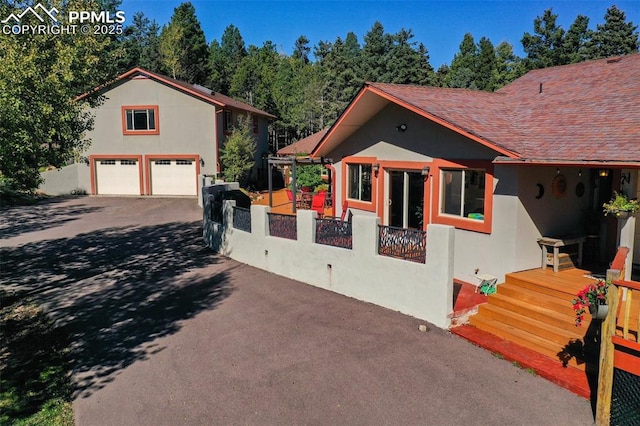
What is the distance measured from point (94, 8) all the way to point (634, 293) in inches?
464

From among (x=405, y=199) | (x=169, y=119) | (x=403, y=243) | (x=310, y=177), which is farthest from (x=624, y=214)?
(x=169, y=119)

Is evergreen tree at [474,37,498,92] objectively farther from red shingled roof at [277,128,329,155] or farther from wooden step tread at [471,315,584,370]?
wooden step tread at [471,315,584,370]

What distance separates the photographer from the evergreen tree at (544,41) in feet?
161

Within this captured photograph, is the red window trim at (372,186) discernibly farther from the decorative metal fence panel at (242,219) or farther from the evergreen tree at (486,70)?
the evergreen tree at (486,70)

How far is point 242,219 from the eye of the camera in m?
13.4

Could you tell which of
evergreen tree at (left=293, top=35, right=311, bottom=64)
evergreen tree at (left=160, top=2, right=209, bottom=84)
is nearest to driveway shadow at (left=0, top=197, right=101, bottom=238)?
evergreen tree at (left=160, top=2, right=209, bottom=84)

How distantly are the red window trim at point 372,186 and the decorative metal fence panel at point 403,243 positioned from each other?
3436mm

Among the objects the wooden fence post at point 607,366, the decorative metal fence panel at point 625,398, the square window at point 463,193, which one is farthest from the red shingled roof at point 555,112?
the decorative metal fence panel at point 625,398

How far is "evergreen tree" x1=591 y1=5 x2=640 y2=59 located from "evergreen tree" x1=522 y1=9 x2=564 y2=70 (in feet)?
12.0

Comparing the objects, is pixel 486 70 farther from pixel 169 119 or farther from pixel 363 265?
pixel 363 265

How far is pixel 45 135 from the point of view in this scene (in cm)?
930

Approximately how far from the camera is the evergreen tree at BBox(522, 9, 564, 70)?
49125 millimetres

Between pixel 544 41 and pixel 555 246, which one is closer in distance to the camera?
pixel 555 246

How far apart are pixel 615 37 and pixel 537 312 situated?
176 feet
